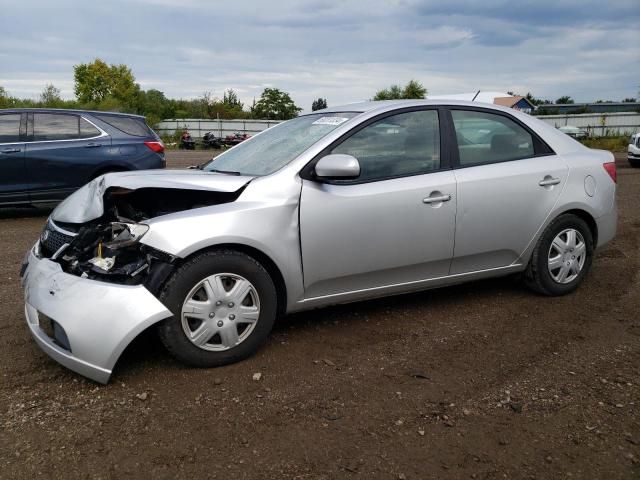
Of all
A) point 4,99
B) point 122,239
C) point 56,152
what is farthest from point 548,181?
point 4,99

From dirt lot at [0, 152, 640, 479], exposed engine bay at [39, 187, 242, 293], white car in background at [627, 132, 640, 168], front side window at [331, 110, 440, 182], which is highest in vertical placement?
white car in background at [627, 132, 640, 168]

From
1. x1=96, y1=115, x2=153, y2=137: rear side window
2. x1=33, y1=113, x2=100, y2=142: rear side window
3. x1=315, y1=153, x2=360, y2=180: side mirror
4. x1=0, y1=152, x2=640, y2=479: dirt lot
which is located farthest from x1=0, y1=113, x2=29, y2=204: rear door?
x1=315, y1=153, x2=360, y2=180: side mirror

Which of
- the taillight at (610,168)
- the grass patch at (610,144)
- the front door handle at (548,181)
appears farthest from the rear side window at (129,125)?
the grass patch at (610,144)

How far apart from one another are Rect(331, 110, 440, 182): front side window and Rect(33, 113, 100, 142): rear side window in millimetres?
6032

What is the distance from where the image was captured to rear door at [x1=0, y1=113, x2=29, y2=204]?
26.1 feet

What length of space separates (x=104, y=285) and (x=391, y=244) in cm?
177

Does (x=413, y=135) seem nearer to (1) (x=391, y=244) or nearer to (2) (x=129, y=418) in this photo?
(1) (x=391, y=244)

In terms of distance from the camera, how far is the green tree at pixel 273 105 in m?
83.2

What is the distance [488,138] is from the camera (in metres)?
4.22

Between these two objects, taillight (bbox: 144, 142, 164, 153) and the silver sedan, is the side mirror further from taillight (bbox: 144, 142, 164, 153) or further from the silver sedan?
taillight (bbox: 144, 142, 164, 153)

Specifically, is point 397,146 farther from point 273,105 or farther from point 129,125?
point 273,105

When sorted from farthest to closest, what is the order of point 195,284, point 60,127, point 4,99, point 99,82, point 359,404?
point 99,82, point 4,99, point 60,127, point 195,284, point 359,404

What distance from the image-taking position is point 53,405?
112 inches

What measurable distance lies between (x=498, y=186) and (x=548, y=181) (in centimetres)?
50
